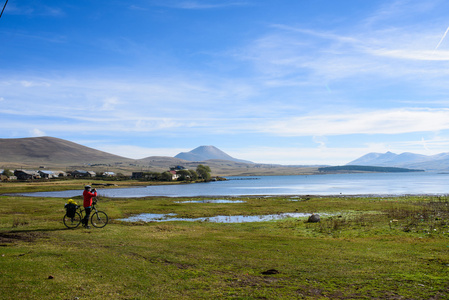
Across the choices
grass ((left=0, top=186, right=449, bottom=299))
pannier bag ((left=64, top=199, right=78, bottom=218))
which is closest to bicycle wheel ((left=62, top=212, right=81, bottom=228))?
pannier bag ((left=64, top=199, right=78, bottom=218))

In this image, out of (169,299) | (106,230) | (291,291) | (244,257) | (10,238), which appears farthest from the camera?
(106,230)

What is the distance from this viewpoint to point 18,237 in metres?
18.5

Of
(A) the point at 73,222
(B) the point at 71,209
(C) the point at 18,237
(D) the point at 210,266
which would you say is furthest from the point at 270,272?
(A) the point at 73,222

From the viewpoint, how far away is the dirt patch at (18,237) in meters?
17.3

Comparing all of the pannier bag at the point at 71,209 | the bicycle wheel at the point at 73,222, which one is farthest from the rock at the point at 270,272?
the bicycle wheel at the point at 73,222

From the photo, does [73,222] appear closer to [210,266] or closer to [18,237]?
[18,237]

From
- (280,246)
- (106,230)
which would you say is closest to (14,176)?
(106,230)

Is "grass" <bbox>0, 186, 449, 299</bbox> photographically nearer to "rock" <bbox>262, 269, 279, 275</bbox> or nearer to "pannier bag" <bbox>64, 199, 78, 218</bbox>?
"rock" <bbox>262, 269, 279, 275</bbox>

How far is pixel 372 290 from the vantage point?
11102mm

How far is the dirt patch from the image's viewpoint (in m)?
17.3

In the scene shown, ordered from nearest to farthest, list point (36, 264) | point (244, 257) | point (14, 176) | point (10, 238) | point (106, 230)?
point (36, 264) → point (244, 257) → point (10, 238) → point (106, 230) → point (14, 176)

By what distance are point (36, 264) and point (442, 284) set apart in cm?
1640

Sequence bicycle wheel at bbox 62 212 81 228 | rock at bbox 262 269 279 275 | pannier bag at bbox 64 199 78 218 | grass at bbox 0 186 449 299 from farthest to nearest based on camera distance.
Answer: bicycle wheel at bbox 62 212 81 228 < pannier bag at bbox 64 199 78 218 < rock at bbox 262 269 279 275 < grass at bbox 0 186 449 299

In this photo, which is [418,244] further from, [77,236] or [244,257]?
[77,236]
